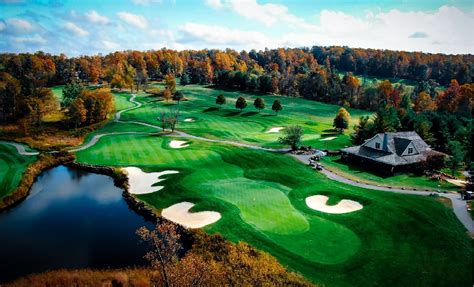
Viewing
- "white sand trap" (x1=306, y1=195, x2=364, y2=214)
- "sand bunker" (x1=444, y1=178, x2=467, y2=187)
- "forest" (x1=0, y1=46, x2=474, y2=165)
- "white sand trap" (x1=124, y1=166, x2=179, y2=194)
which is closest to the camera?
"white sand trap" (x1=306, y1=195, x2=364, y2=214)

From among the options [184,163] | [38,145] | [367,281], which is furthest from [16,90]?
[367,281]

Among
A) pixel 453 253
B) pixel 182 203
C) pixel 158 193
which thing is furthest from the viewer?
pixel 158 193

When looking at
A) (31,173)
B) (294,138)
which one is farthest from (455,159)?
(31,173)

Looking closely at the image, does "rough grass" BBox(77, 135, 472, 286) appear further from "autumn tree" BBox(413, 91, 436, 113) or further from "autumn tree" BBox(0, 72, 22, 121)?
"autumn tree" BBox(413, 91, 436, 113)

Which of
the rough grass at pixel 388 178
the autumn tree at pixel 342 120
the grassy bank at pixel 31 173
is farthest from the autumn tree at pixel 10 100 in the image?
the autumn tree at pixel 342 120

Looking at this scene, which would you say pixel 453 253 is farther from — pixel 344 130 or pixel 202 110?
Result: pixel 202 110

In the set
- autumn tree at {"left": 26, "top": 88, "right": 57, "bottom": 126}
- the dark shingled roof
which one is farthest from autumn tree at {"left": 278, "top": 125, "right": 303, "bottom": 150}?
autumn tree at {"left": 26, "top": 88, "right": 57, "bottom": 126}
